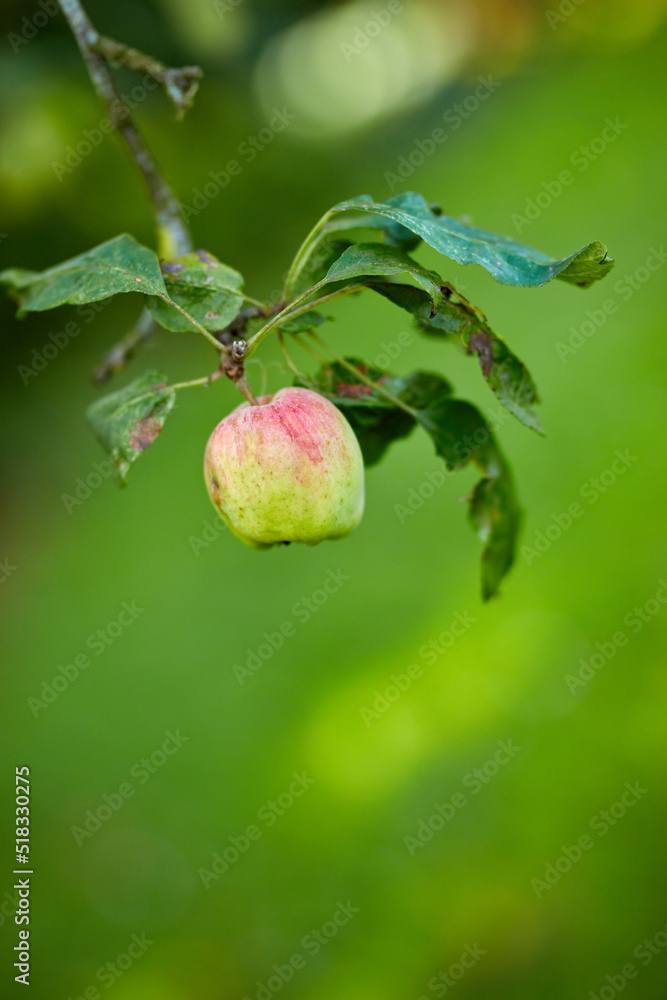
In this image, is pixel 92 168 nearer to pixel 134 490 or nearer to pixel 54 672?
pixel 134 490

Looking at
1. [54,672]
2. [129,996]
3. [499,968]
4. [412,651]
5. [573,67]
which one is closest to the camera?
[499,968]

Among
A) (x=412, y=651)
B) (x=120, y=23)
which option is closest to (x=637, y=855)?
(x=412, y=651)

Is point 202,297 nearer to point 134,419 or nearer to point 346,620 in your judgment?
point 134,419

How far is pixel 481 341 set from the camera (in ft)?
3.22

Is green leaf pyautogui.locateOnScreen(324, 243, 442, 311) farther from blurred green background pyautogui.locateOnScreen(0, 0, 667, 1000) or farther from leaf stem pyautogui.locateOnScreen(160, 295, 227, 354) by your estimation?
blurred green background pyautogui.locateOnScreen(0, 0, 667, 1000)

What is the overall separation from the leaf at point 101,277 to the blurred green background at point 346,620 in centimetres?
134

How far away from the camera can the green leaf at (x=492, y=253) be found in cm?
86

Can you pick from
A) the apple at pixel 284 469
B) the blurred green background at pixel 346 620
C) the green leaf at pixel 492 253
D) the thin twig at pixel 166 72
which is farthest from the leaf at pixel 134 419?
the blurred green background at pixel 346 620

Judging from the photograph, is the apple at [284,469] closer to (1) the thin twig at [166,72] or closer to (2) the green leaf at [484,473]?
(2) the green leaf at [484,473]

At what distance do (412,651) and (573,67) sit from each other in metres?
3.94

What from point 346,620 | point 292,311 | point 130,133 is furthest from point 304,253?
point 346,620

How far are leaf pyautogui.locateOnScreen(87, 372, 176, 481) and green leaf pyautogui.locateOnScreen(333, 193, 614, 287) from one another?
304 mm

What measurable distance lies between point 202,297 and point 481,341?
0.34m

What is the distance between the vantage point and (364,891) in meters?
2.22
